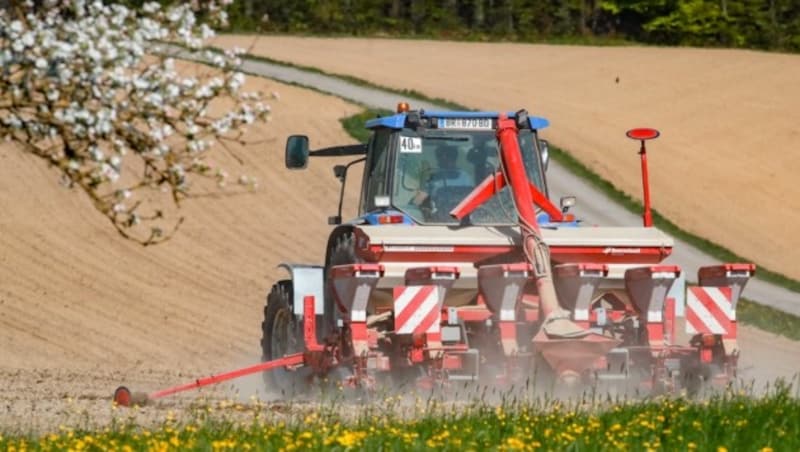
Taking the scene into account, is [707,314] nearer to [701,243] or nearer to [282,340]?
[282,340]

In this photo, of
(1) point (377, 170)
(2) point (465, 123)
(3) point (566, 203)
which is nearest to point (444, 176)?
(2) point (465, 123)

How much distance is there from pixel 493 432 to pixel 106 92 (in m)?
3.08

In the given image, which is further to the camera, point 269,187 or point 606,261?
point 269,187

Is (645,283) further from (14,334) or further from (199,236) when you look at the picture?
(199,236)

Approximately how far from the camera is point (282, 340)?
52.9 ft

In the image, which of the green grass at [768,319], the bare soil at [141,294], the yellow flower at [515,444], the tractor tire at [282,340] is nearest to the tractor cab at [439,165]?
the tractor tire at [282,340]

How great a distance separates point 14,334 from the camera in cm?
2033

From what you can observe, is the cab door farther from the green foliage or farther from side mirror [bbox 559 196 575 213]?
the green foliage

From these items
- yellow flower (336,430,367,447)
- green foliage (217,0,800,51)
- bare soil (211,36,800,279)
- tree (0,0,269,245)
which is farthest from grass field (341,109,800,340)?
green foliage (217,0,800,51)

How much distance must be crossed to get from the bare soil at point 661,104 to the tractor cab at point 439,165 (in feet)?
53.4

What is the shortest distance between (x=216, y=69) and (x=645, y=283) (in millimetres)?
5864

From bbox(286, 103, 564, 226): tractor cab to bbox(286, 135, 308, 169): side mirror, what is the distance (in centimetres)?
27

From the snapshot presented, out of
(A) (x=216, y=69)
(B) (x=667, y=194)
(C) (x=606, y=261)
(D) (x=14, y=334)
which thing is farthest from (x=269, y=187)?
(A) (x=216, y=69)

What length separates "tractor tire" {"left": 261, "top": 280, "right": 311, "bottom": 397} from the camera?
15398 millimetres
